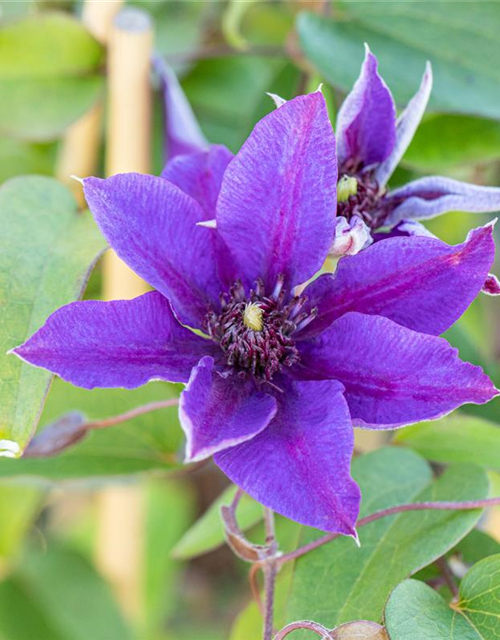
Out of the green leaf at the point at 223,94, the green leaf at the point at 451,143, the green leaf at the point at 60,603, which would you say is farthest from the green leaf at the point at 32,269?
the green leaf at the point at 60,603

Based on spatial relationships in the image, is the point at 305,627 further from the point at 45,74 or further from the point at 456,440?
the point at 45,74

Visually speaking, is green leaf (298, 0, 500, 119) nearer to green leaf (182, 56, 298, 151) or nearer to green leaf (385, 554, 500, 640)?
green leaf (182, 56, 298, 151)

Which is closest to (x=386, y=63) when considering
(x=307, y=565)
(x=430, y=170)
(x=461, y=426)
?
(x=430, y=170)

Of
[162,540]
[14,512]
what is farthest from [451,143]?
[162,540]

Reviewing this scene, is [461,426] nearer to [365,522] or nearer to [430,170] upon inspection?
[365,522]

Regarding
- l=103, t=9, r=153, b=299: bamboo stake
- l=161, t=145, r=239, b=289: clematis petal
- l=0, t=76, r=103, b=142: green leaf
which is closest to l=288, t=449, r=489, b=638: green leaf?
l=161, t=145, r=239, b=289: clematis petal

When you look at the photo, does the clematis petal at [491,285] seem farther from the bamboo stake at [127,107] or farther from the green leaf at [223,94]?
the green leaf at [223,94]
